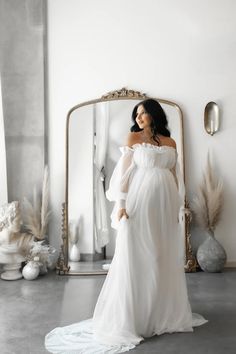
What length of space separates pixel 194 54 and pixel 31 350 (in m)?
3.25

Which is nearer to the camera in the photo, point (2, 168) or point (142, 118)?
point (142, 118)

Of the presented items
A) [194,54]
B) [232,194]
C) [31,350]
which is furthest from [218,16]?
[31,350]

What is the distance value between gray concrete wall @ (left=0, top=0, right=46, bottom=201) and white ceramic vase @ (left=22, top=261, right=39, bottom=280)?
→ 0.75 m

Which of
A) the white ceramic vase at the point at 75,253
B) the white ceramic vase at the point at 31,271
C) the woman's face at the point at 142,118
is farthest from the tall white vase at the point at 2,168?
the woman's face at the point at 142,118

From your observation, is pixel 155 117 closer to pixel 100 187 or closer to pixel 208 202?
pixel 100 187

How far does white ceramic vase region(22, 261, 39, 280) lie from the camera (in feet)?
12.6

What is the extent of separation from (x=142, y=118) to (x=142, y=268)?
102 centimetres

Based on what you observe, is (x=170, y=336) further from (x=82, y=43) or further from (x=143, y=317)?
(x=82, y=43)

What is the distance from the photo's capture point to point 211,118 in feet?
13.8

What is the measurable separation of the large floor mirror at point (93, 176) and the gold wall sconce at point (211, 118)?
0.28 m

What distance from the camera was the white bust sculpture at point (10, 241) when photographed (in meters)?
3.85

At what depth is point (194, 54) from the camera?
4.20 metres

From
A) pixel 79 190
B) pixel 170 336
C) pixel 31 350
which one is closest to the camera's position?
pixel 31 350

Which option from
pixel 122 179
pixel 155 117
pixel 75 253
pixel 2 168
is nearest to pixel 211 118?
pixel 155 117
